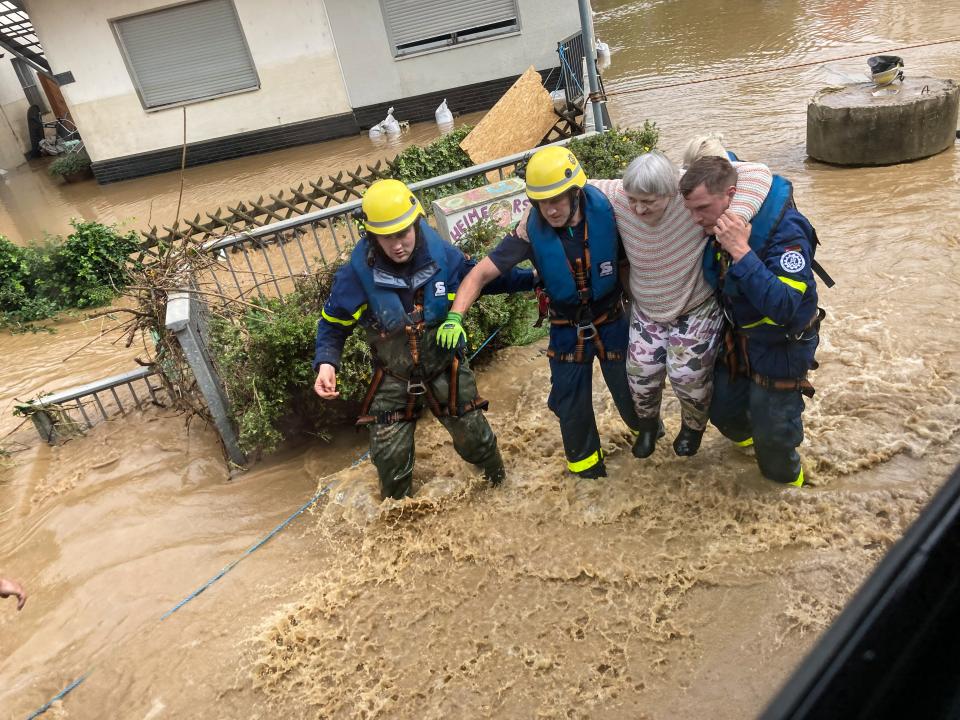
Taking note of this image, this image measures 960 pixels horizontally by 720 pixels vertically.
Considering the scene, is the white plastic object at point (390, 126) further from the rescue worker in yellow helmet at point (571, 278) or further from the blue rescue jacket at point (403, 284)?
the rescue worker in yellow helmet at point (571, 278)

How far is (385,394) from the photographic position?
4.41 meters

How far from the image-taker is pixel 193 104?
15891mm

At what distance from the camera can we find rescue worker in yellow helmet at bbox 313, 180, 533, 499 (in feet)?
13.0

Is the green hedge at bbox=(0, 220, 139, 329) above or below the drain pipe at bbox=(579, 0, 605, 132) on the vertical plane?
below

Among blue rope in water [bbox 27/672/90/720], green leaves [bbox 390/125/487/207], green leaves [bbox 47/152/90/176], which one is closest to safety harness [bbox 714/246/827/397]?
blue rope in water [bbox 27/672/90/720]

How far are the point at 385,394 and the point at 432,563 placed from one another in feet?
3.54

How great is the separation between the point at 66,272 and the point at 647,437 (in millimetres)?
9447

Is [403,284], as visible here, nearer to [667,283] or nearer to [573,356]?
[573,356]

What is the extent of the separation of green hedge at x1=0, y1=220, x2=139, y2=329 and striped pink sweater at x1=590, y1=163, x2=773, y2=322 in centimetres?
874

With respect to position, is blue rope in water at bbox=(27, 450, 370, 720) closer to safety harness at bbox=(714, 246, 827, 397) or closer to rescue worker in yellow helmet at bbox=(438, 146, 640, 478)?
rescue worker in yellow helmet at bbox=(438, 146, 640, 478)

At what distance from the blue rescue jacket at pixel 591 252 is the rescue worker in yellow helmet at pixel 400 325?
29cm

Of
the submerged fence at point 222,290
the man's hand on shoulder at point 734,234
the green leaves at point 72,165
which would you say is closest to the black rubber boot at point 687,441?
the man's hand on shoulder at point 734,234

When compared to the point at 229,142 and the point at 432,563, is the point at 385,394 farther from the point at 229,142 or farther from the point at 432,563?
the point at 229,142

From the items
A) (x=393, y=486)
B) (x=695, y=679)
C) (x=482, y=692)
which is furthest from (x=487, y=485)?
(x=695, y=679)
